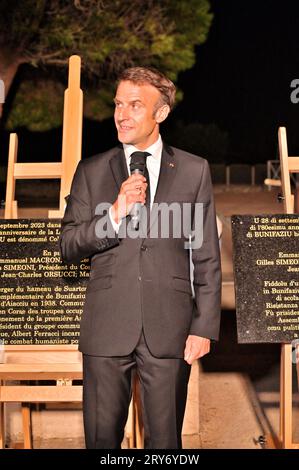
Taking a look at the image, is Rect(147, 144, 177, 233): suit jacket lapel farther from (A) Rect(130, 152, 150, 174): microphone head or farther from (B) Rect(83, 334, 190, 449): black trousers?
(B) Rect(83, 334, 190, 449): black trousers

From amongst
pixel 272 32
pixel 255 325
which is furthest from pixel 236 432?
pixel 272 32

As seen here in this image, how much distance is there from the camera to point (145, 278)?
344cm

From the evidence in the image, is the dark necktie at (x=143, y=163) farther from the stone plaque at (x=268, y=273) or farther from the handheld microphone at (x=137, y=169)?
the stone plaque at (x=268, y=273)

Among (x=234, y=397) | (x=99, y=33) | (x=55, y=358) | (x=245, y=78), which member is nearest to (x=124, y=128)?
(x=55, y=358)

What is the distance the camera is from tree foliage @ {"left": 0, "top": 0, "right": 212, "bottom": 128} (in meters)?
19.3

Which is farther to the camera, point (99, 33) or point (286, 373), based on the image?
point (99, 33)

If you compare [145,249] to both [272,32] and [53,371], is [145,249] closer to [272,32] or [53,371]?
[53,371]

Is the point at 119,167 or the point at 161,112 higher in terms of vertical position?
the point at 161,112

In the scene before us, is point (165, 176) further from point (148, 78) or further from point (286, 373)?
point (286, 373)

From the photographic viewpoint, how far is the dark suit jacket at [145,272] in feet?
11.2

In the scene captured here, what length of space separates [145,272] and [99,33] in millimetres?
16986

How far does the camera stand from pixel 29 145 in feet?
125

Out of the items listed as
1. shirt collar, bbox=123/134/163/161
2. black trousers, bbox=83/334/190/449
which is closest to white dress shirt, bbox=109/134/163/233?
shirt collar, bbox=123/134/163/161

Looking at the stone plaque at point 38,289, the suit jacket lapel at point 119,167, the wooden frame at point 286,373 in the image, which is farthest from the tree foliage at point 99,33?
the suit jacket lapel at point 119,167
